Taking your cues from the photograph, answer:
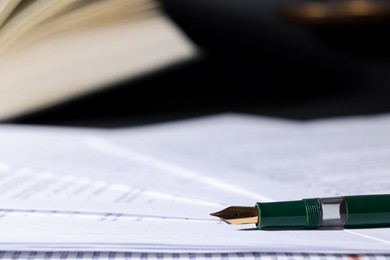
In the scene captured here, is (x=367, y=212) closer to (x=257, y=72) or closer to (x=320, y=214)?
(x=320, y=214)

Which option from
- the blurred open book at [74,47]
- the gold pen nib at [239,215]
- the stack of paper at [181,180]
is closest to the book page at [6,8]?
the blurred open book at [74,47]

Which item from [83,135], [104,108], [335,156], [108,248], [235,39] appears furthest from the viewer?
[235,39]

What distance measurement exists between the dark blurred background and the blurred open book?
0.13 ft

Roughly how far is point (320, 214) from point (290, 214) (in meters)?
0.02

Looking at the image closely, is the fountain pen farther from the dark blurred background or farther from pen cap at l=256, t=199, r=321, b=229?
the dark blurred background

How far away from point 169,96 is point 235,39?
0.15 meters

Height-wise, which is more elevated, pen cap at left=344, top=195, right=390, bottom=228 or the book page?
the book page

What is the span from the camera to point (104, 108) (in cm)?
77

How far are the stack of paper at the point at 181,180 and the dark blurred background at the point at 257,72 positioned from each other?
0.09 metres

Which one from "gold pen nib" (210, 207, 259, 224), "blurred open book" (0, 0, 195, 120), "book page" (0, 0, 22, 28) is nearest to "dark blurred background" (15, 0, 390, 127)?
"blurred open book" (0, 0, 195, 120)

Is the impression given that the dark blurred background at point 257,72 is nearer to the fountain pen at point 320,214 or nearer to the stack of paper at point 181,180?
the stack of paper at point 181,180

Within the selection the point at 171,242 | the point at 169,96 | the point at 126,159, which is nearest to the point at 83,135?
the point at 126,159

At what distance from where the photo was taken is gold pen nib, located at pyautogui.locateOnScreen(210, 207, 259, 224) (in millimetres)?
335

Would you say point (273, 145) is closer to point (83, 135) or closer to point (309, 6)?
point (83, 135)
